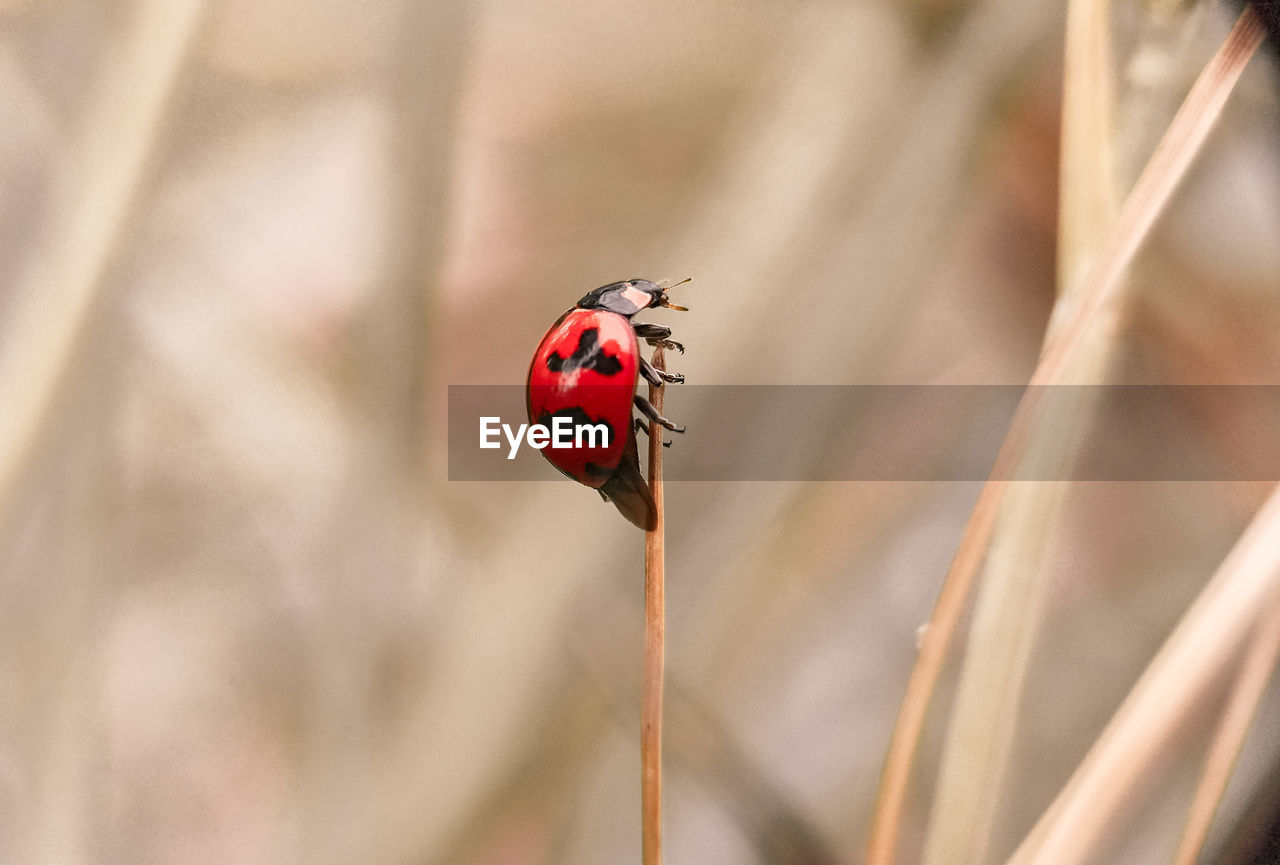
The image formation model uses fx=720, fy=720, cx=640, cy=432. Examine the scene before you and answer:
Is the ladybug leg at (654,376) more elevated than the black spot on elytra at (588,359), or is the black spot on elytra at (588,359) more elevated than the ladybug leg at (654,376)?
the black spot on elytra at (588,359)

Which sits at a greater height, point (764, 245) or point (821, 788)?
point (764, 245)

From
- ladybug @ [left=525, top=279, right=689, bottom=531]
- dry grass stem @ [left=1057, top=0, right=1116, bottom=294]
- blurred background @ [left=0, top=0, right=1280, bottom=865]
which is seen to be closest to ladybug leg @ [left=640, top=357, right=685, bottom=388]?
ladybug @ [left=525, top=279, right=689, bottom=531]

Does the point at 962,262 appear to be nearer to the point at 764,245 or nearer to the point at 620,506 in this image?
the point at 764,245

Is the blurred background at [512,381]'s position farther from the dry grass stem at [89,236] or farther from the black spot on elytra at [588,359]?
the black spot on elytra at [588,359]

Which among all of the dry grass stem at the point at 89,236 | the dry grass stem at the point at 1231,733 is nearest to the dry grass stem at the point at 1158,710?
the dry grass stem at the point at 1231,733

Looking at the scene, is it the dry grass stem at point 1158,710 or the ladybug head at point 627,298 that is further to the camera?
the ladybug head at point 627,298

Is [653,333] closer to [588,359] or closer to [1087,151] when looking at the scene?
[588,359]

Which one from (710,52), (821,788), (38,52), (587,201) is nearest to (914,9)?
(710,52)

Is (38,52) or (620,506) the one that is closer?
(620,506)
